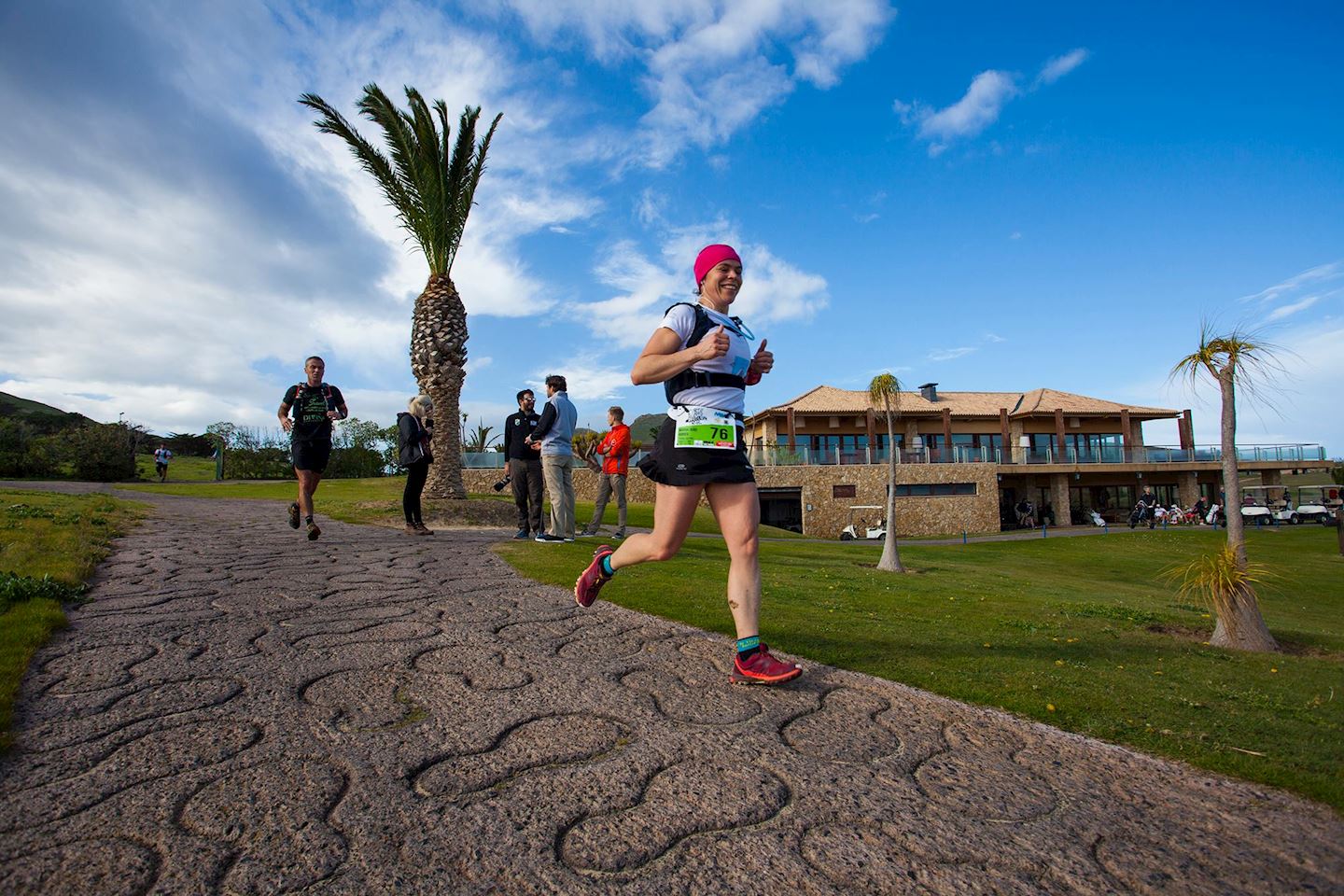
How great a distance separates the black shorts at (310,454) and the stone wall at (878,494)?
25.0 meters

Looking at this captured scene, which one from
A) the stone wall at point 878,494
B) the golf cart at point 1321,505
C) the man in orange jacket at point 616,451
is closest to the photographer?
the man in orange jacket at point 616,451

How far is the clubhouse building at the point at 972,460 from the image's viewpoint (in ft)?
118

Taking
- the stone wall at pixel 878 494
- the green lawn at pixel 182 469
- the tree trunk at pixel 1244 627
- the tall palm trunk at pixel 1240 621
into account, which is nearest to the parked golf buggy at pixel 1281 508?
the stone wall at pixel 878 494

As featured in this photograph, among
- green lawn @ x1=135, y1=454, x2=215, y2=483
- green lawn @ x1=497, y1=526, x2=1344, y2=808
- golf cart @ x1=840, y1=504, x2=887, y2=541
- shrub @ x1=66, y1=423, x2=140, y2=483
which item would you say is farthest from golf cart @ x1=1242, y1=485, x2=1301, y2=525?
shrub @ x1=66, y1=423, x2=140, y2=483

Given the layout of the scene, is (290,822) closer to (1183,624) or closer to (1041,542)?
(1183,624)

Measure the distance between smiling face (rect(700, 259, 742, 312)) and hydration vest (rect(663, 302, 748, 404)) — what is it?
0.48 ft

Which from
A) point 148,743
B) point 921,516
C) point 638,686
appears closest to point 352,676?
point 148,743

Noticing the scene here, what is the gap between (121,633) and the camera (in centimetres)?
350

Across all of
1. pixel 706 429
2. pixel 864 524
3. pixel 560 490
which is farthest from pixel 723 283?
pixel 864 524

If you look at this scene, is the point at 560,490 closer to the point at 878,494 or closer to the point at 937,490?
the point at 878,494

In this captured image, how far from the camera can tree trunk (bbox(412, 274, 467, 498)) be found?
15398 millimetres

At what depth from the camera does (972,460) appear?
3856cm

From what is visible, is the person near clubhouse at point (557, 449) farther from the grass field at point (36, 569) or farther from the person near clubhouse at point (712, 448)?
the person near clubhouse at point (712, 448)

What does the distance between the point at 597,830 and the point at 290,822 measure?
79 cm
